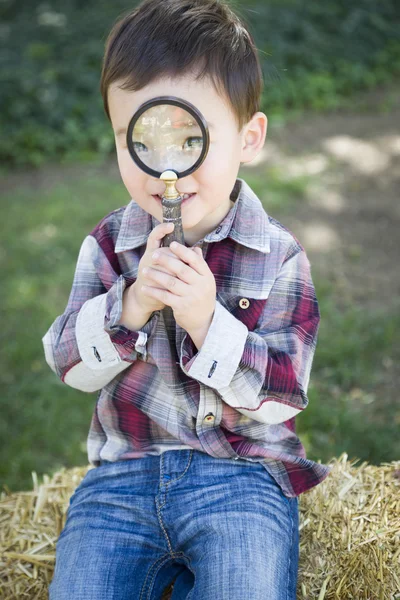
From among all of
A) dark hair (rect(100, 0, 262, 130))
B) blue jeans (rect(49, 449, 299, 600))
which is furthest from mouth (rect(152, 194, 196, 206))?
blue jeans (rect(49, 449, 299, 600))

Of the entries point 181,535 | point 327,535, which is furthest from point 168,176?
point 327,535

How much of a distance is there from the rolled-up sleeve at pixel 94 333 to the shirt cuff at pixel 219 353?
20 centimetres

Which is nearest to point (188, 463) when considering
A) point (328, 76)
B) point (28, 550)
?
point (28, 550)

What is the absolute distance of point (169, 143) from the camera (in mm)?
1741

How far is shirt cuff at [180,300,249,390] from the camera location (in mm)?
1985

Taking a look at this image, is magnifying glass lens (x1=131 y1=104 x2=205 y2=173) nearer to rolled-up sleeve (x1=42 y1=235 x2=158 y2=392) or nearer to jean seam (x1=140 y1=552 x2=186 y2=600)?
rolled-up sleeve (x1=42 y1=235 x2=158 y2=392)

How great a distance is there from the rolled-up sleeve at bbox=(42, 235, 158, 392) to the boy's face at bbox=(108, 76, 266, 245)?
30cm

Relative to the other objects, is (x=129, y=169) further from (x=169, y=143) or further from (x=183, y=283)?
(x=183, y=283)

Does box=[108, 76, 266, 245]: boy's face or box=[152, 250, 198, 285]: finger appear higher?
box=[108, 76, 266, 245]: boy's face

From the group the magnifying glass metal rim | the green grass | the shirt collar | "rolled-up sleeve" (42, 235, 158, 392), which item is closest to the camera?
the magnifying glass metal rim

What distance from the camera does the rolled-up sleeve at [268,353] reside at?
2.00m

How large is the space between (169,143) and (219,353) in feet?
2.03

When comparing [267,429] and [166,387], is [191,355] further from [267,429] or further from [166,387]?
[267,429]

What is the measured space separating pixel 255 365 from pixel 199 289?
0.32 meters
